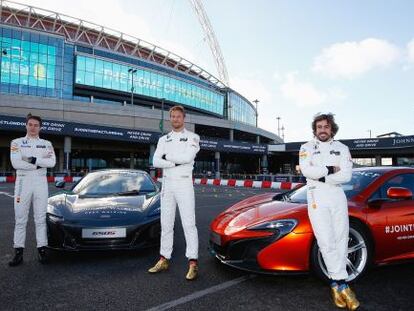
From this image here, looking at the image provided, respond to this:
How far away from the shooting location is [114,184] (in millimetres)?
A: 5781

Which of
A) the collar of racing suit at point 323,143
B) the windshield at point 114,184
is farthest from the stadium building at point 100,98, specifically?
the collar of racing suit at point 323,143

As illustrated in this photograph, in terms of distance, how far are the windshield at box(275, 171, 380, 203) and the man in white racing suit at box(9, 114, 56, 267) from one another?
3.13 m

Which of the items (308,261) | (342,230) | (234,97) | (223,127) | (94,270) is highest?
(234,97)

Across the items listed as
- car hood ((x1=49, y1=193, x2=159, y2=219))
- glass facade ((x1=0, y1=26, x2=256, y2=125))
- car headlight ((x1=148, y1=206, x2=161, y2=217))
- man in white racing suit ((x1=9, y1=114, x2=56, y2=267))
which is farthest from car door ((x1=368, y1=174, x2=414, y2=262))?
glass facade ((x1=0, y1=26, x2=256, y2=125))

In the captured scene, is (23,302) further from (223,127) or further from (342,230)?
(223,127)

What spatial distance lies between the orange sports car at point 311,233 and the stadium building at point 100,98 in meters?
30.2

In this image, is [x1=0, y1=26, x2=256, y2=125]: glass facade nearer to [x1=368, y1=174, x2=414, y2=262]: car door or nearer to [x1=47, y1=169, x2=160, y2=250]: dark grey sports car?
[x1=47, y1=169, x2=160, y2=250]: dark grey sports car

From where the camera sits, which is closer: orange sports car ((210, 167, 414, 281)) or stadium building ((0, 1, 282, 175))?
orange sports car ((210, 167, 414, 281))

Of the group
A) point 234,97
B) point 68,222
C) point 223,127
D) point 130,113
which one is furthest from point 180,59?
point 68,222

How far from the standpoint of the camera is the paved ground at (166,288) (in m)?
Result: 2.96

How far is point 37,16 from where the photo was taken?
194 feet

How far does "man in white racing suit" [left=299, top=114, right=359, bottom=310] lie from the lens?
3.04 m

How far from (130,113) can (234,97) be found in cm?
3773

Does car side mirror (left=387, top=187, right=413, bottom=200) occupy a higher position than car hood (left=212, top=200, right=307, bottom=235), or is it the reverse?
car side mirror (left=387, top=187, right=413, bottom=200)
